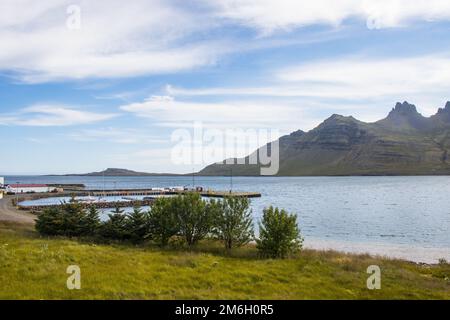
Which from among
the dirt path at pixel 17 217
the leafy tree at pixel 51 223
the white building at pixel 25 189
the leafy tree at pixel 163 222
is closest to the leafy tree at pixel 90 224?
the leafy tree at pixel 51 223

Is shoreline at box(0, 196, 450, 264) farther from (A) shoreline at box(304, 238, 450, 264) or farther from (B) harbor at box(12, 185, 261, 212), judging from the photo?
(B) harbor at box(12, 185, 261, 212)

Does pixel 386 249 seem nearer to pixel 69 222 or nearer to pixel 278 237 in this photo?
pixel 278 237

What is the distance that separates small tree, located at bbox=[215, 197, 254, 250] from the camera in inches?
1347

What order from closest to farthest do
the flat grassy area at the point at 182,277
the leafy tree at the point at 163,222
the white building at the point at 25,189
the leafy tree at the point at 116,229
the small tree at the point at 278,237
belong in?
1. the flat grassy area at the point at 182,277
2. the small tree at the point at 278,237
3. the leafy tree at the point at 163,222
4. the leafy tree at the point at 116,229
5. the white building at the point at 25,189

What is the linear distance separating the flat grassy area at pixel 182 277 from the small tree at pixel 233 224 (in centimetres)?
523

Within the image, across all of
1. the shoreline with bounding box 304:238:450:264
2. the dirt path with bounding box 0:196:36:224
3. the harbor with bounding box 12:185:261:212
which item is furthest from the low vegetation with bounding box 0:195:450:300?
the harbor with bounding box 12:185:261:212

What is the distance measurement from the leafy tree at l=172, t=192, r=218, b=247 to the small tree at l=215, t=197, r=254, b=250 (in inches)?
29.8

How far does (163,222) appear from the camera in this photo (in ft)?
112

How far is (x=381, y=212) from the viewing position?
95250 millimetres

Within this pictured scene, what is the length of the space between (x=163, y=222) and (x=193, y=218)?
106 inches

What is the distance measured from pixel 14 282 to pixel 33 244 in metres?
11.5

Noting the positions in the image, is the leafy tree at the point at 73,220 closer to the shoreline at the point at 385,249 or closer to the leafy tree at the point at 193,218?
the leafy tree at the point at 193,218

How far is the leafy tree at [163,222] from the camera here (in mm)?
33969
